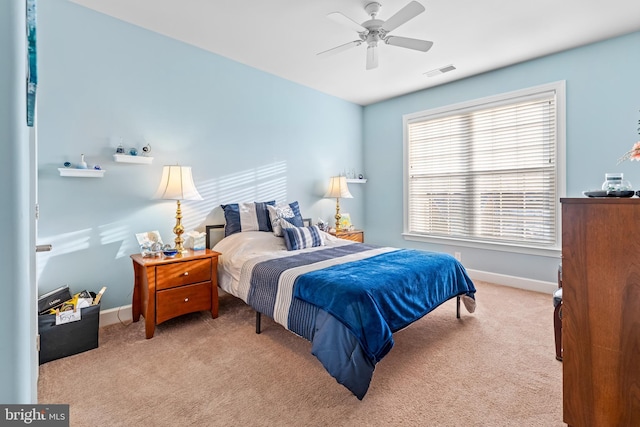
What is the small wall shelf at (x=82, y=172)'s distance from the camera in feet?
7.90

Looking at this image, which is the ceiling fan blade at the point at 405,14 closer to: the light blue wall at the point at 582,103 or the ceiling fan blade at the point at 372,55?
the ceiling fan blade at the point at 372,55

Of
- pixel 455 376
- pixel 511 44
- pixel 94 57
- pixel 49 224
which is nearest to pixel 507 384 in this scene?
pixel 455 376

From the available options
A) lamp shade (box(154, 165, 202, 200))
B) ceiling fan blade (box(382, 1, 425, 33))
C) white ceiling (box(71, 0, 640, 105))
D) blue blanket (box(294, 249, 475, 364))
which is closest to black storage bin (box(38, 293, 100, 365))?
lamp shade (box(154, 165, 202, 200))

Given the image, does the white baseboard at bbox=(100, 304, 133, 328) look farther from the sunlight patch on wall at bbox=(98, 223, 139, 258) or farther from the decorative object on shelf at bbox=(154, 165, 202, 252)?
the decorative object on shelf at bbox=(154, 165, 202, 252)

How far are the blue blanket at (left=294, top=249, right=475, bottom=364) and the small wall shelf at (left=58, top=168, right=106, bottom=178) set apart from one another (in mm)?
1955

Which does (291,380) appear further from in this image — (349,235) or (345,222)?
(345,222)

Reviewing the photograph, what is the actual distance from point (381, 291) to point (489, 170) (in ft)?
9.73

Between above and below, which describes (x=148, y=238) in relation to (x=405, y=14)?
below

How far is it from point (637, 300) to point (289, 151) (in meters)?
3.63

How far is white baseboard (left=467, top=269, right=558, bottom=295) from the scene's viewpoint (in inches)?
139

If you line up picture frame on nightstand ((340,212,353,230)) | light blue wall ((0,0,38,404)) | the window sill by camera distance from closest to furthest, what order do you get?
light blue wall ((0,0,38,404)), the window sill, picture frame on nightstand ((340,212,353,230))

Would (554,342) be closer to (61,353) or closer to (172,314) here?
(172,314)

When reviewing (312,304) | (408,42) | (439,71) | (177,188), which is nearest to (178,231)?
(177,188)

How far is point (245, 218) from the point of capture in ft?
11.1
